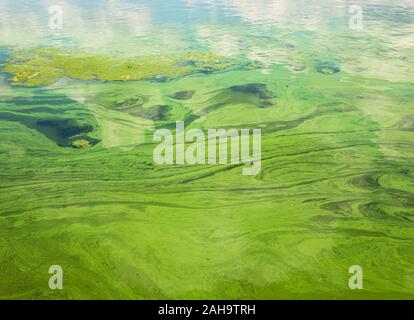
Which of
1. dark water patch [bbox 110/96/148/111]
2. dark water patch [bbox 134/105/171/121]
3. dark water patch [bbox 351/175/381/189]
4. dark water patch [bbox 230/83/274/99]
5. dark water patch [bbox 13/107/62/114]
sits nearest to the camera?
dark water patch [bbox 351/175/381/189]

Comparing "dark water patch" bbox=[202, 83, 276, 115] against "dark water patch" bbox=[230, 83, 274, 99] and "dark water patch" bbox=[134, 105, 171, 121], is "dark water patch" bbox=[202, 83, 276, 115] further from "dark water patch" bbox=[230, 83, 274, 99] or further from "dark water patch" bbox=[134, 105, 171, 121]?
"dark water patch" bbox=[134, 105, 171, 121]

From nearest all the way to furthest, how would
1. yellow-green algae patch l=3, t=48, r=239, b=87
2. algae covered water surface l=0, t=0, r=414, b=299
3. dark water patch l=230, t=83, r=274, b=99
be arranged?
algae covered water surface l=0, t=0, r=414, b=299 → dark water patch l=230, t=83, r=274, b=99 → yellow-green algae patch l=3, t=48, r=239, b=87

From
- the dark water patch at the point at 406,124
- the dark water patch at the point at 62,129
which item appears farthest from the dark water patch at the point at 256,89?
the dark water patch at the point at 62,129

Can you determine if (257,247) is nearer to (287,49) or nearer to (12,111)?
(12,111)

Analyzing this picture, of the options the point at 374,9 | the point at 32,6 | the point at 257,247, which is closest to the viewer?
the point at 257,247

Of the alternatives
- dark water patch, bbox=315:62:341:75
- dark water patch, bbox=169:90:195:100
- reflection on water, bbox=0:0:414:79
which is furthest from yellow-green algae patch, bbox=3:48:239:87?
dark water patch, bbox=315:62:341:75

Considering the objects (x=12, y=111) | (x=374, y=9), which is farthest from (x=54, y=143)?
(x=374, y=9)
